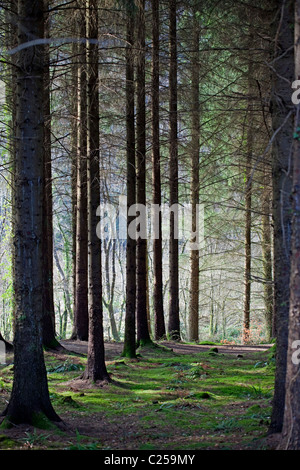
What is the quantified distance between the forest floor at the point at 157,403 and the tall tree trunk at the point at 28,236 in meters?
0.37

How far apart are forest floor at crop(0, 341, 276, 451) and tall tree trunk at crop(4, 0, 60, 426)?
367 millimetres

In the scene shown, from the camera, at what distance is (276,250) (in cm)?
530

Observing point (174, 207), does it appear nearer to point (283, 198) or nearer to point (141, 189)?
point (141, 189)

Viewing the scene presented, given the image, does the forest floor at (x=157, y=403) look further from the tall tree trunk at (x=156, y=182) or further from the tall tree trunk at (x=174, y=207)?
the tall tree trunk at (x=174, y=207)

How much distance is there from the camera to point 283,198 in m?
5.21

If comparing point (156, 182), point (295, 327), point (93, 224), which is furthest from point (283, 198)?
point (156, 182)

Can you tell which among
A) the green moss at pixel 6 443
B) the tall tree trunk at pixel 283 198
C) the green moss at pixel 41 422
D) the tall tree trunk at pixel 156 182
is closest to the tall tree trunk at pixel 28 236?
the green moss at pixel 41 422

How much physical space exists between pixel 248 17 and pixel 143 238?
7.63 meters

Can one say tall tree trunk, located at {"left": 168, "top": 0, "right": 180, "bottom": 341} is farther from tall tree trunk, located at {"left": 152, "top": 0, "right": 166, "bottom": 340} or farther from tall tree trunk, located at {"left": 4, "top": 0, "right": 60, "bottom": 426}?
tall tree trunk, located at {"left": 4, "top": 0, "right": 60, "bottom": 426}

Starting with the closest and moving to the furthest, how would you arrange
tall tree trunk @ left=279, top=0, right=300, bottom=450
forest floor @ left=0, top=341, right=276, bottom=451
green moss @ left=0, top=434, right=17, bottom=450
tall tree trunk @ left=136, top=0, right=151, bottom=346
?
tall tree trunk @ left=279, top=0, right=300, bottom=450 → green moss @ left=0, top=434, right=17, bottom=450 → forest floor @ left=0, top=341, right=276, bottom=451 → tall tree trunk @ left=136, top=0, right=151, bottom=346

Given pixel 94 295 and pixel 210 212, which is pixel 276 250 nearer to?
pixel 94 295

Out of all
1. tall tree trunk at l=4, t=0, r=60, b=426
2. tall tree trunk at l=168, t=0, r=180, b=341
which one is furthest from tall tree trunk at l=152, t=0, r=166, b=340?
tall tree trunk at l=4, t=0, r=60, b=426

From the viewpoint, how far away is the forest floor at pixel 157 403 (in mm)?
5516

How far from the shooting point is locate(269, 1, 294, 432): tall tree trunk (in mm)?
5109
